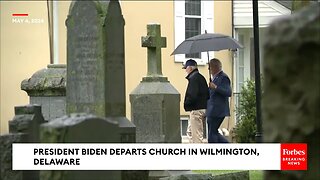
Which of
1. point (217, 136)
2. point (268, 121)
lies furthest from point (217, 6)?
point (268, 121)

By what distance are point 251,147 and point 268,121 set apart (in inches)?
225

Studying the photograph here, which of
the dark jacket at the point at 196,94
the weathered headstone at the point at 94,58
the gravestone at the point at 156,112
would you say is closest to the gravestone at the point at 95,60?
the weathered headstone at the point at 94,58

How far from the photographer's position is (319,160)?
4.27m

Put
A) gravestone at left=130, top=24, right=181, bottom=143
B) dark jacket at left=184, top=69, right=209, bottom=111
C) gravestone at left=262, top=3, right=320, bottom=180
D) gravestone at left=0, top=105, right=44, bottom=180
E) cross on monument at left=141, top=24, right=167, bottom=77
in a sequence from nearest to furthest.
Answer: gravestone at left=262, top=3, right=320, bottom=180 < gravestone at left=0, top=105, right=44, bottom=180 < gravestone at left=130, top=24, right=181, bottom=143 < cross on monument at left=141, top=24, right=167, bottom=77 < dark jacket at left=184, top=69, right=209, bottom=111

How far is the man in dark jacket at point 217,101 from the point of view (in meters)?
17.1

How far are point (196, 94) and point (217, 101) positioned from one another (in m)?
0.46

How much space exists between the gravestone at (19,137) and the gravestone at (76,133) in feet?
5.36

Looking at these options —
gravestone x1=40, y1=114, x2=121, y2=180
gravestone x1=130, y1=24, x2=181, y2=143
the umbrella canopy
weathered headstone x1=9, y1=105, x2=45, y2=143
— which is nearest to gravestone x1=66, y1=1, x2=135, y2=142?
weathered headstone x1=9, y1=105, x2=45, y2=143

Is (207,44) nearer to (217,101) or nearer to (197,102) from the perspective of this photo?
(197,102)

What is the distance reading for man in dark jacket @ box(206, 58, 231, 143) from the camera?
17.1 m

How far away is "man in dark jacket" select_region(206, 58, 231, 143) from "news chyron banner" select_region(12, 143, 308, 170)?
695cm

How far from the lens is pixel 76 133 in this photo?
6980 millimetres
